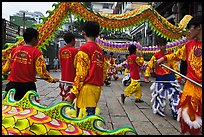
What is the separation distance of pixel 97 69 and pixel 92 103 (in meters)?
0.41

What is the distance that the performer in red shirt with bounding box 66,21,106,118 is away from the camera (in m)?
3.10

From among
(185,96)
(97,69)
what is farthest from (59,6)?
(185,96)

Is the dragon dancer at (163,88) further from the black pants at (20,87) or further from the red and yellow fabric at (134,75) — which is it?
the black pants at (20,87)

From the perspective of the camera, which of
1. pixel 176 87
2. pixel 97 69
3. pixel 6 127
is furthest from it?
pixel 176 87

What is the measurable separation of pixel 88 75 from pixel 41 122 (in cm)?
135

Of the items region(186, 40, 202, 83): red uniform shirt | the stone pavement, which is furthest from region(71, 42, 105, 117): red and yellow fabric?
region(186, 40, 202, 83): red uniform shirt

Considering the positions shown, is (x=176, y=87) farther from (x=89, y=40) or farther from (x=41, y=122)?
(x=41, y=122)

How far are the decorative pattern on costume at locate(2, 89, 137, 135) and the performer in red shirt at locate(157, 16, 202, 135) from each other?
5.27 feet

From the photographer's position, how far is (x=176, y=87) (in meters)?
5.38

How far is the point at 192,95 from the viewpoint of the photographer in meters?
3.32

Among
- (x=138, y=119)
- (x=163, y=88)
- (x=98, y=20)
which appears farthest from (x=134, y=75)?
(x=138, y=119)

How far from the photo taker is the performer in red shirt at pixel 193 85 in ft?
10.7

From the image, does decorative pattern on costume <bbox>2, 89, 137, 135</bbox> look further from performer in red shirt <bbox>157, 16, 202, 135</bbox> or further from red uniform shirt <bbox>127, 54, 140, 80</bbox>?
red uniform shirt <bbox>127, 54, 140, 80</bbox>

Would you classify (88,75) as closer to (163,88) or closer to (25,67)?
(25,67)
